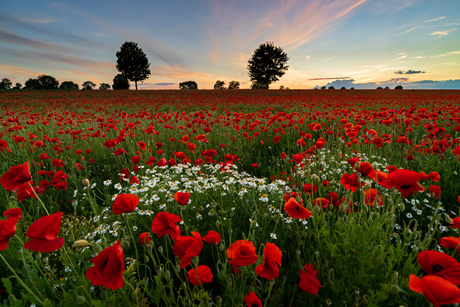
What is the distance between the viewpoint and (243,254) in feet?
3.50

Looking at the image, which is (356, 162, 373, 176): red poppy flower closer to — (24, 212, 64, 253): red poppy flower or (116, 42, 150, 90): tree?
(24, 212, 64, 253): red poppy flower

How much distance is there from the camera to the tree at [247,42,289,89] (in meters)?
55.3

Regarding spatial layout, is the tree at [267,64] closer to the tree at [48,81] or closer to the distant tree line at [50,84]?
the distant tree line at [50,84]

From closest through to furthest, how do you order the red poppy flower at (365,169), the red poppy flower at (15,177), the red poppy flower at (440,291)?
the red poppy flower at (440,291) → the red poppy flower at (15,177) → the red poppy flower at (365,169)

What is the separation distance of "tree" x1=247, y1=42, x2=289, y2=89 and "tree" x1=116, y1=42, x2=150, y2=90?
1125 inches

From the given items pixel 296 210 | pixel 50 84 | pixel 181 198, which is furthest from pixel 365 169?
pixel 50 84

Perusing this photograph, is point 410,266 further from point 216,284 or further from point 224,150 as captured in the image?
point 224,150

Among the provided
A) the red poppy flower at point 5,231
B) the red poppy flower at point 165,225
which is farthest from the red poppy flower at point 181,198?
the red poppy flower at point 5,231

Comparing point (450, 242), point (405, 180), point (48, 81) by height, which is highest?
point (48, 81)

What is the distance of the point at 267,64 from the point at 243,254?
195 feet

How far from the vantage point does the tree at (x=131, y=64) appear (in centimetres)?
6045

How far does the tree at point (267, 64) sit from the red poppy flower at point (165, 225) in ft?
190

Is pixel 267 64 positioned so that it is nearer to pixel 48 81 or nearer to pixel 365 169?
pixel 365 169

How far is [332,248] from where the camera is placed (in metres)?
1.52
